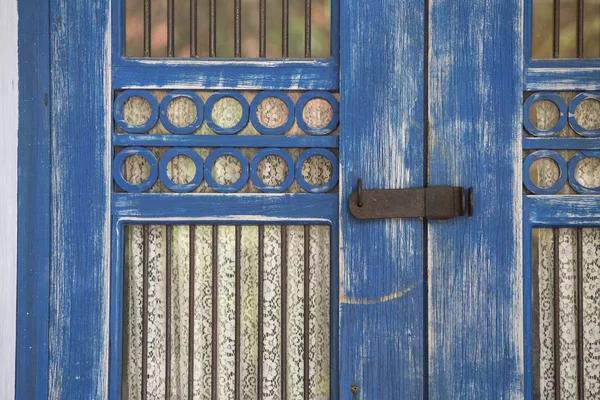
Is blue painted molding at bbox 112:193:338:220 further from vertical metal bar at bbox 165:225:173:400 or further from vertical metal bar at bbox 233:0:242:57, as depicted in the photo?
vertical metal bar at bbox 233:0:242:57

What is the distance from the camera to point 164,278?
1.14 m

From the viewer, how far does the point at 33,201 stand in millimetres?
1111

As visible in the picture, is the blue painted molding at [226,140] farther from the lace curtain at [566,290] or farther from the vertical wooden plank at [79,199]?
the lace curtain at [566,290]

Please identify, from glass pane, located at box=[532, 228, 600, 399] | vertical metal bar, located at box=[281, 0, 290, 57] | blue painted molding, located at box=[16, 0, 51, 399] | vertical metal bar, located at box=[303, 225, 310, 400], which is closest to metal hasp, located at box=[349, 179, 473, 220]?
vertical metal bar, located at box=[303, 225, 310, 400]

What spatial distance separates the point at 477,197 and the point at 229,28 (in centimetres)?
62

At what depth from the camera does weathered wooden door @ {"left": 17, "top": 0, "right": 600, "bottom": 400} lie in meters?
1.11

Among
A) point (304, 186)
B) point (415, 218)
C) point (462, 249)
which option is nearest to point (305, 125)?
point (304, 186)

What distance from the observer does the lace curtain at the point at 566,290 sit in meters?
1.12

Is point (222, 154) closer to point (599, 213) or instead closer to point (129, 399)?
point (129, 399)

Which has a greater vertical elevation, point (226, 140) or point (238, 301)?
point (226, 140)

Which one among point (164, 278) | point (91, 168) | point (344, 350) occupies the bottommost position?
point (344, 350)

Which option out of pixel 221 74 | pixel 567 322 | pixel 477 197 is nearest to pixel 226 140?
pixel 221 74

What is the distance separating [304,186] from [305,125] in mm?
127

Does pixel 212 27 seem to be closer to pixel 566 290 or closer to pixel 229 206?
pixel 229 206
